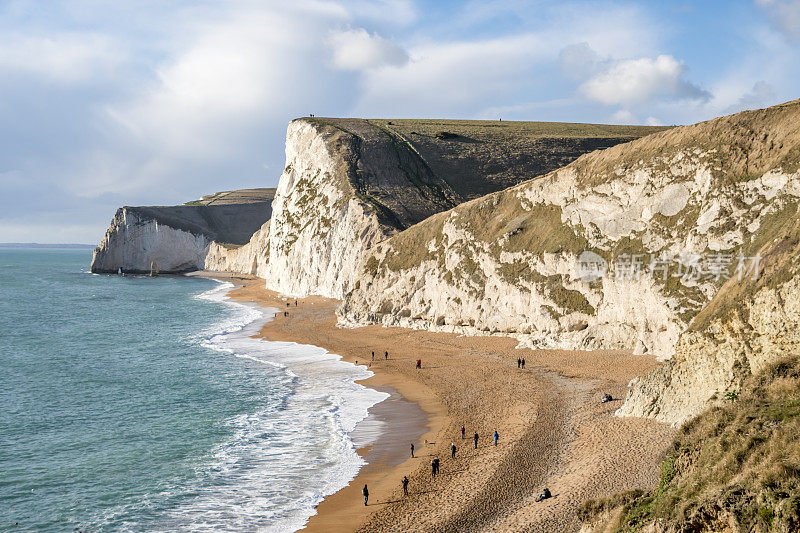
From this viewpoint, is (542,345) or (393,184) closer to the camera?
(542,345)

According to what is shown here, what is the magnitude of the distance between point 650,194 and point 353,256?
45.8m

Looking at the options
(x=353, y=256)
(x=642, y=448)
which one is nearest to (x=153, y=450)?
(x=642, y=448)

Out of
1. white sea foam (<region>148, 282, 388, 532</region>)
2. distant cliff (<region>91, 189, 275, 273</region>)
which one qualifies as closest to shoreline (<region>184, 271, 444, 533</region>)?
white sea foam (<region>148, 282, 388, 532</region>)

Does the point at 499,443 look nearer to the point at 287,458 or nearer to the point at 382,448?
the point at 382,448

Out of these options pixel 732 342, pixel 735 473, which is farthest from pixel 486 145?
pixel 735 473

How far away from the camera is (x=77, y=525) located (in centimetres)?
2288

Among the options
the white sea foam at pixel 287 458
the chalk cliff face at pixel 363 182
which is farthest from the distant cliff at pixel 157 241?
the white sea foam at pixel 287 458

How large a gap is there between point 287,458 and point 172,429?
9.77 m

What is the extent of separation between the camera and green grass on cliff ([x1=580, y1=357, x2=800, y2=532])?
11.1 m

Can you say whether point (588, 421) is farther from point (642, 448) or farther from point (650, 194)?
point (650, 194)

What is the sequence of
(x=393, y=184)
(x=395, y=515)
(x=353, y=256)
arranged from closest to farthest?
(x=395, y=515), (x=353, y=256), (x=393, y=184)

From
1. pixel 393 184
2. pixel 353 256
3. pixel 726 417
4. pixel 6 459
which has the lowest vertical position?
pixel 6 459

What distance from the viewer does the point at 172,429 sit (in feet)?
112

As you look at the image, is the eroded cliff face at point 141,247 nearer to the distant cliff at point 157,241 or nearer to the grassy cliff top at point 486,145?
the distant cliff at point 157,241
